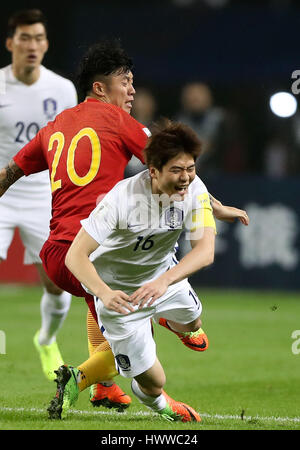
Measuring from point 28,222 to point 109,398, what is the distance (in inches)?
87.1

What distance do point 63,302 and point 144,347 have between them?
2.40m

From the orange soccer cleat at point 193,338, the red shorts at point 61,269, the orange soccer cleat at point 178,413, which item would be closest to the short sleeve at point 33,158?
the red shorts at point 61,269

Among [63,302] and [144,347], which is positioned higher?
[144,347]

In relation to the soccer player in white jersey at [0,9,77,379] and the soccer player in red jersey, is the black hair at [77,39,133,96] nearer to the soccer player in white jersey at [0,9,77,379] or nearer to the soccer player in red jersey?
the soccer player in red jersey

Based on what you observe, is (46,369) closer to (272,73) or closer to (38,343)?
(38,343)

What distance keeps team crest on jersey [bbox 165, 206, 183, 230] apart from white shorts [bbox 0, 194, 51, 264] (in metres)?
2.79

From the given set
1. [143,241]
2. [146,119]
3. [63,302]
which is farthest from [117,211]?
[146,119]

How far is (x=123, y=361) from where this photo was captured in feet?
16.9

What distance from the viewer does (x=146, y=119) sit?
13.3 meters

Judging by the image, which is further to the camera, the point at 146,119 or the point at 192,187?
the point at 146,119

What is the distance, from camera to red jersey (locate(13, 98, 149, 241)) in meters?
5.38

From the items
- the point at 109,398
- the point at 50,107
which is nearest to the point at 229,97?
the point at 50,107

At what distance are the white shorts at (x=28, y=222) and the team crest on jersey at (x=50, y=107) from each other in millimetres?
718

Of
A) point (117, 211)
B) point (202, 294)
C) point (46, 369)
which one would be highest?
point (117, 211)
